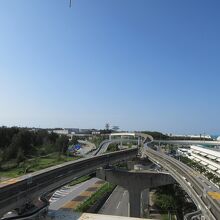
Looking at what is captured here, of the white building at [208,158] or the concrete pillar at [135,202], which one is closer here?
the concrete pillar at [135,202]

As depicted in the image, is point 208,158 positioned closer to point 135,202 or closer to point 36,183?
point 135,202

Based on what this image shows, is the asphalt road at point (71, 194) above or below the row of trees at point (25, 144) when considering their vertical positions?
below

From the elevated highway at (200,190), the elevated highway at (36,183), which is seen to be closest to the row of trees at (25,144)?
the elevated highway at (36,183)

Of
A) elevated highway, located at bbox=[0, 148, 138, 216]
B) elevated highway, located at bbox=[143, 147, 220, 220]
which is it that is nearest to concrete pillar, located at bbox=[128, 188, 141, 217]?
elevated highway, located at bbox=[143, 147, 220, 220]

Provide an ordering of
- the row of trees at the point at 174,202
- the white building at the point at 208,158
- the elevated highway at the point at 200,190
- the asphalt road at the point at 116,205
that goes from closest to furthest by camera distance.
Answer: the elevated highway at the point at 200,190, the asphalt road at the point at 116,205, the row of trees at the point at 174,202, the white building at the point at 208,158

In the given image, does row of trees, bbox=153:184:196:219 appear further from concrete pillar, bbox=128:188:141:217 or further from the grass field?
the grass field

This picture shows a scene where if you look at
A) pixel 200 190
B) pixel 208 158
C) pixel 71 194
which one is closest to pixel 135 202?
pixel 71 194

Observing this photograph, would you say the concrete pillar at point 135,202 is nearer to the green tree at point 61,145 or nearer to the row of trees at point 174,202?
the row of trees at point 174,202
